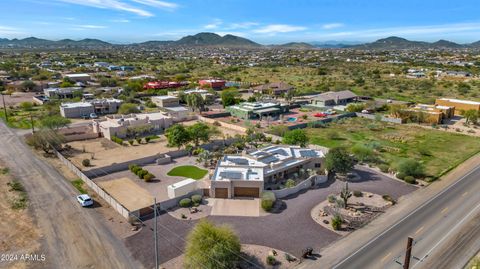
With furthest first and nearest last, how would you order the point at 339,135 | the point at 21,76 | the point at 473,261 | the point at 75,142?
1. the point at 21,76
2. the point at 339,135
3. the point at 75,142
4. the point at 473,261

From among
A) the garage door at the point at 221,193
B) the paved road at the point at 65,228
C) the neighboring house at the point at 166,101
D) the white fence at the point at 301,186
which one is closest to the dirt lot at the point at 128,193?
the paved road at the point at 65,228

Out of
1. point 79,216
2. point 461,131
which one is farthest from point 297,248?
point 461,131

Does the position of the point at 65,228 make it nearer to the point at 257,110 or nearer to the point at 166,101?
the point at 257,110

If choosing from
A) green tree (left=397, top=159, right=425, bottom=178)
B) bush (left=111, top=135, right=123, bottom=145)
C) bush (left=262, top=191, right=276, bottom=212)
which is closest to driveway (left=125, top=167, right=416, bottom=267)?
bush (left=262, top=191, right=276, bottom=212)

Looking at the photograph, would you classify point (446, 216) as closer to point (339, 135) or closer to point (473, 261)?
point (473, 261)

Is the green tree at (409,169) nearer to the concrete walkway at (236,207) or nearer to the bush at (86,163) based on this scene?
the concrete walkway at (236,207)

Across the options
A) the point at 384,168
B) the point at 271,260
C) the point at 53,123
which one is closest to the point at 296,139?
the point at 384,168

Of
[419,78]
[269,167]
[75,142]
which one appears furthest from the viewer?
[419,78]

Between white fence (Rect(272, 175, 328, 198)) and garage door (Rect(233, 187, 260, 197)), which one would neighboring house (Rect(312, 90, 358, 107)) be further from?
garage door (Rect(233, 187, 260, 197))
